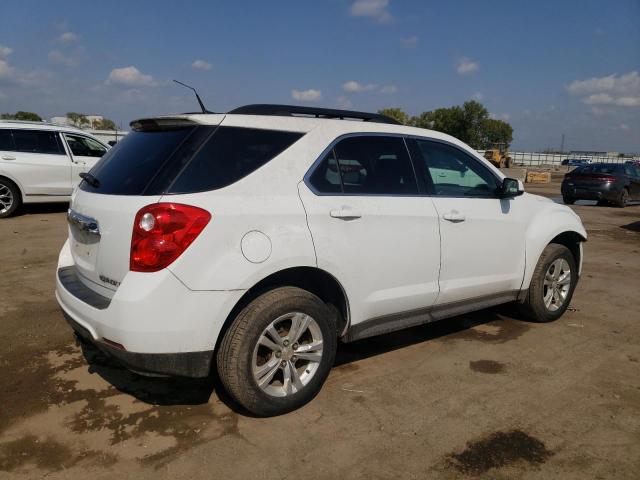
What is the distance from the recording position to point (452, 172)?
4.15 metres

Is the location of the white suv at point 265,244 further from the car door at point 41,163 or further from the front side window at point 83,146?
the front side window at point 83,146

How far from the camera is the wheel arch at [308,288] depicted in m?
2.85

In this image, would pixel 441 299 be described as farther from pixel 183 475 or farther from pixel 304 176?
pixel 183 475

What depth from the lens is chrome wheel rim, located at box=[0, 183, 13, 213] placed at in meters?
9.86

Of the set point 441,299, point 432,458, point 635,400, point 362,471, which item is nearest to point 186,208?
point 362,471

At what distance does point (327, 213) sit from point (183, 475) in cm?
161

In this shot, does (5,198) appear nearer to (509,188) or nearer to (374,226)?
(374,226)

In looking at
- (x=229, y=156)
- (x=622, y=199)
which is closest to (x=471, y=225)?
(x=229, y=156)

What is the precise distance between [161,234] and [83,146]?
9.58 meters

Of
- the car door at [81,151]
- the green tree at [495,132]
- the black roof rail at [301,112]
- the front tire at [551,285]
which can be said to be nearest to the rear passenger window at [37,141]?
the car door at [81,151]

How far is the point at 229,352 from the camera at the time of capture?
2791mm

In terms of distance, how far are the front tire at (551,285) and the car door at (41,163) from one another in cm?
926

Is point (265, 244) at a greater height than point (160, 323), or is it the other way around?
point (265, 244)

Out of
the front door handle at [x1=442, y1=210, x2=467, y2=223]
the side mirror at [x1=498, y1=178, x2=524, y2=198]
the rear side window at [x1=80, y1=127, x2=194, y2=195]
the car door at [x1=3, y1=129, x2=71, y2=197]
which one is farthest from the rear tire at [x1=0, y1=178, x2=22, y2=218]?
the side mirror at [x1=498, y1=178, x2=524, y2=198]
